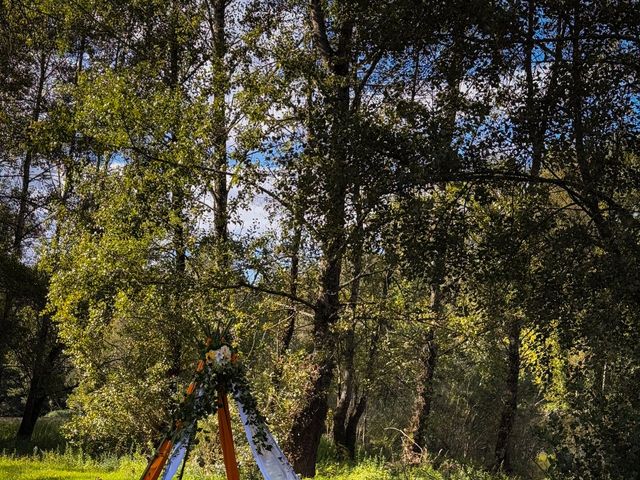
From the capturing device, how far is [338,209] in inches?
222

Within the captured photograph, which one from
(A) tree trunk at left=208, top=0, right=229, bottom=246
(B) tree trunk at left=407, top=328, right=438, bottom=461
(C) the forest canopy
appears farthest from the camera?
(B) tree trunk at left=407, top=328, right=438, bottom=461

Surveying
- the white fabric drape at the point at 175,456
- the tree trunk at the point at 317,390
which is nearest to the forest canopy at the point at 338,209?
the tree trunk at the point at 317,390

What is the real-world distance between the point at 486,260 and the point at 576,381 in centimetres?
152

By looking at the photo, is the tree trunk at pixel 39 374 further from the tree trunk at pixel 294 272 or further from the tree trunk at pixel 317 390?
the tree trunk at pixel 317 390

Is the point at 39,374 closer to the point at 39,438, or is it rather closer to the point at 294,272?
the point at 39,438

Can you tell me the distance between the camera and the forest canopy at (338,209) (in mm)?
5289

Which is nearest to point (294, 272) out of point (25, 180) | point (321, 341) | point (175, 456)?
point (321, 341)

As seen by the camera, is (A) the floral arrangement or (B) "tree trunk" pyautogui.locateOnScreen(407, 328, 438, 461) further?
(B) "tree trunk" pyautogui.locateOnScreen(407, 328, 438, 461)

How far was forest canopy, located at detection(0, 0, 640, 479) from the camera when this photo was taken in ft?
17.4

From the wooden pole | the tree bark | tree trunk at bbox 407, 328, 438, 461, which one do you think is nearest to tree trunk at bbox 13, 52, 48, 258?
the tree bark

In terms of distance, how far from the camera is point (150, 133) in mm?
9148

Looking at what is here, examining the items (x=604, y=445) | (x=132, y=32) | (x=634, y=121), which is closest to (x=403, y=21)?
(x=634, y=121)

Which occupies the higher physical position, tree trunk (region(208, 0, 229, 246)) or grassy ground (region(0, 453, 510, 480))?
tree trunk (region(208, 0, 229, 246))

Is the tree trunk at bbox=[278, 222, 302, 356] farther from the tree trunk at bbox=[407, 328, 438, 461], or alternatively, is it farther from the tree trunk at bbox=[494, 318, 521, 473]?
the tree trunk at bbox=[494, 318, 521, 473]
